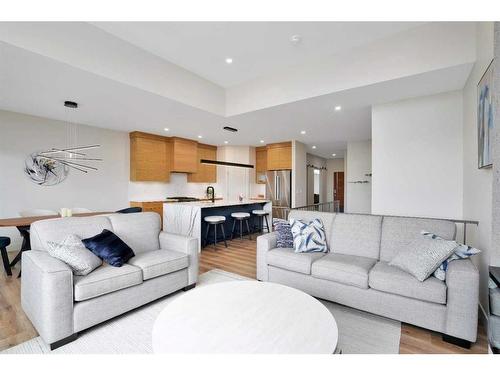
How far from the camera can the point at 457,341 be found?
183 centimetres

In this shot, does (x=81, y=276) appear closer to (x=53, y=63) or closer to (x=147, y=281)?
(x=147, y=281)

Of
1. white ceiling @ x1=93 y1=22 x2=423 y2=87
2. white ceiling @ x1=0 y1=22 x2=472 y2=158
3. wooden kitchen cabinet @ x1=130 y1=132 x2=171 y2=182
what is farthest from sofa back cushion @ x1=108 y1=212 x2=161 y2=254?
wooden kitchen cabinet @ x1=130 y1=132 x2=171 y2=182

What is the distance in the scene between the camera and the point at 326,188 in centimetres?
1084

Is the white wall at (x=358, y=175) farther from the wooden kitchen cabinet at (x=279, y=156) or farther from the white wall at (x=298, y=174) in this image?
the wooden kitchen cabinet at (x=279, y=156)

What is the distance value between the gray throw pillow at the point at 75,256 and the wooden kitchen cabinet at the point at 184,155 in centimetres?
442

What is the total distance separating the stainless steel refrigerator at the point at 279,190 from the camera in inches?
272

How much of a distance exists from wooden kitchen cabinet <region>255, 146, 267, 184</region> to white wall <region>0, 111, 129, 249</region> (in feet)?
13.1

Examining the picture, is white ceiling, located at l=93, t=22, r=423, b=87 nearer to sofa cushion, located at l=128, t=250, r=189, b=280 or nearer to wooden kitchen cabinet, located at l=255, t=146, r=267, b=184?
sofa cushion, located at l=128, t=250, r=189, b=280

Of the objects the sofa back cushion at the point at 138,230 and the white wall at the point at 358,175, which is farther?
the white wall at the point at 358,175

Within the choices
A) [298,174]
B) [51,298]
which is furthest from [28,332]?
[298,174]

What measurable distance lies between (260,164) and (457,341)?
6678mm

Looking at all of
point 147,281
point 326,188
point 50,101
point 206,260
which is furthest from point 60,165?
Answer: point 326,188

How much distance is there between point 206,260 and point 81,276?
2078mm

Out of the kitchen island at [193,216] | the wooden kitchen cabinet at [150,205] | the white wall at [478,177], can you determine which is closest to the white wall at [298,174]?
the kitchen island at [193,216]
